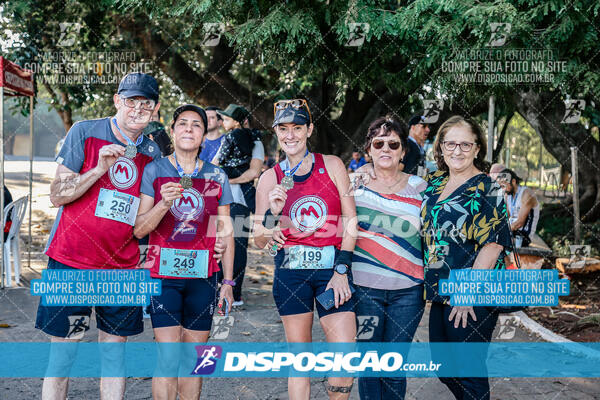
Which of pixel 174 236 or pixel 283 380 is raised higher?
pixel 174 236

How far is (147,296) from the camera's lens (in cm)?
345

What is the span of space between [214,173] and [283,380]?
6.46ft

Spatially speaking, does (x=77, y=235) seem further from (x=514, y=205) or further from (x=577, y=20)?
(x=514, y=205)

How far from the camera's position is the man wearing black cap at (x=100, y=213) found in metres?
3.20

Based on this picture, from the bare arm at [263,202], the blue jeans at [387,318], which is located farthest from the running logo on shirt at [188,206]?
the blue jeans at [387,318]

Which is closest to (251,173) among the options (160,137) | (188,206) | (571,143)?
(160,137)

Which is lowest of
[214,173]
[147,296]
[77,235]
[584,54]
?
[147,296]

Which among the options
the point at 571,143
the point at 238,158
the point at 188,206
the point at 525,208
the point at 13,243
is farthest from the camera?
the point at 571,143

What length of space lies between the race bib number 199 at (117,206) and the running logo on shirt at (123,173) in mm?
59

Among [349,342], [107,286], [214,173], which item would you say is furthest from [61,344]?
[349,342]

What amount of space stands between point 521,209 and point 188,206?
17.3ft

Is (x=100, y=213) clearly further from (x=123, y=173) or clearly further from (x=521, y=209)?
(x=521, y=209)

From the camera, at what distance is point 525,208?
7.26m

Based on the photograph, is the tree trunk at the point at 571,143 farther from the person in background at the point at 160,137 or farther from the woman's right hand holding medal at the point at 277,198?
the woman's right hand holding medal at the point at 277,198
